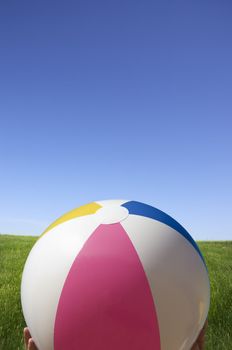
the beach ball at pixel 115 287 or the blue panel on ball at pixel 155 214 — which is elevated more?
the blue panel on ball at pixel 155 214

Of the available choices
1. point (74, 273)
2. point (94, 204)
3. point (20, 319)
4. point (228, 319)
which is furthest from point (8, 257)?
point (74, 273)

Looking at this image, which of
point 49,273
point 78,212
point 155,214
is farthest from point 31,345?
point 155,214

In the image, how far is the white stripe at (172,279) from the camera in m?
2.62

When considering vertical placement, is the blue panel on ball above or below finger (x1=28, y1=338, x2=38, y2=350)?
above

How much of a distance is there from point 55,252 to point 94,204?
0.68 meters

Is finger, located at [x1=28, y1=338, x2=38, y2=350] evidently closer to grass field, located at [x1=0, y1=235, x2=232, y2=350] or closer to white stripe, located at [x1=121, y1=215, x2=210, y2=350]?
white stripe, located at [x1=121, y1=215, x2=210, y2=350]

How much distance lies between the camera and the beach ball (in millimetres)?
2525

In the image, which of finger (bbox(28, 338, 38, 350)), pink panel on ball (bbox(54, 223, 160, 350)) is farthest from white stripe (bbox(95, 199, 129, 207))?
finger (bbox(28, 338, 38, 350))

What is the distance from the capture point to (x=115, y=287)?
2.56m

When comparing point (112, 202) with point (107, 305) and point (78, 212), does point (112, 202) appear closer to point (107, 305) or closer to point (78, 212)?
point (78, 212)

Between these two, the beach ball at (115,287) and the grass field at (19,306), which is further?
the grass field at (19,306)

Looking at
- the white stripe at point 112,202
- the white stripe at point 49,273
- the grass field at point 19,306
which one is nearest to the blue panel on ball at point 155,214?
the white stripe at point 112,202

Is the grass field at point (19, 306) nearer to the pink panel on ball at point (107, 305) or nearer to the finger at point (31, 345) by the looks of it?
the finger at point (31, 345)

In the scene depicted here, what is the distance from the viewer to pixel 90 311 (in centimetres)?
253
